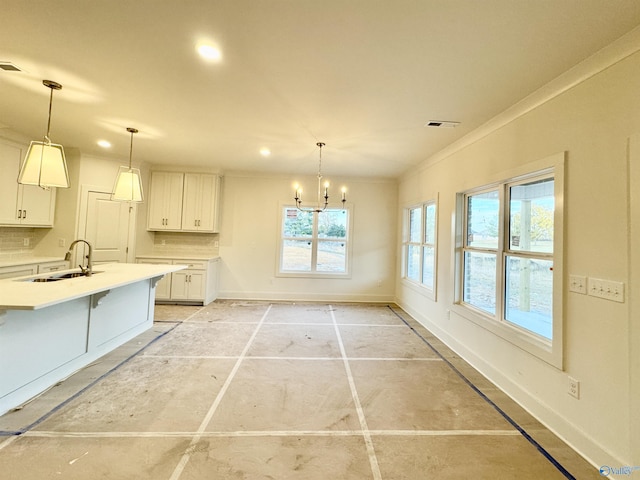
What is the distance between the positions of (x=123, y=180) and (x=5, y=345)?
199cm

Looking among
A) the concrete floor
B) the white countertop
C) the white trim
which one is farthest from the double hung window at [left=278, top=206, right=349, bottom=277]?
the white trim

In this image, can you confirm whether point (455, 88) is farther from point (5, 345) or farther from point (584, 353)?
point (5, 345)

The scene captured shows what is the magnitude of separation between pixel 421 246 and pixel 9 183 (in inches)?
240

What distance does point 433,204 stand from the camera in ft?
15.4

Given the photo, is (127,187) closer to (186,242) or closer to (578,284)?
(186,242)

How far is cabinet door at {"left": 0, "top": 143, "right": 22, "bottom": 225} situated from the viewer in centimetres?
383

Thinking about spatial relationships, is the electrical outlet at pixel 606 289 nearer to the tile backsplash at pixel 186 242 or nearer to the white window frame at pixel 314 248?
the white window frame at pixel 314 248

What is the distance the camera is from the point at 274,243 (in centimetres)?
612

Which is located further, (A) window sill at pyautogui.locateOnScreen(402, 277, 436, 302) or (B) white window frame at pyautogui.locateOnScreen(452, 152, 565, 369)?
(A) window sill at pyautogui.locateOnScreen(402, 277, 436, 302)

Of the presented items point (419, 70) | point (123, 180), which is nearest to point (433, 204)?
point (419, 70)

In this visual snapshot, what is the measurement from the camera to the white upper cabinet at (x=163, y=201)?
5.72 metres

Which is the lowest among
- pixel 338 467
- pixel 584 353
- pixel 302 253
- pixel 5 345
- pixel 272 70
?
pixel 338 467

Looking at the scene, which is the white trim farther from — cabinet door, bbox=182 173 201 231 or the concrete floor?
cabinet door, bbox=182 173 201 231

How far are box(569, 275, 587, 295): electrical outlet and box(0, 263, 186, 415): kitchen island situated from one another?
11.6 feet
